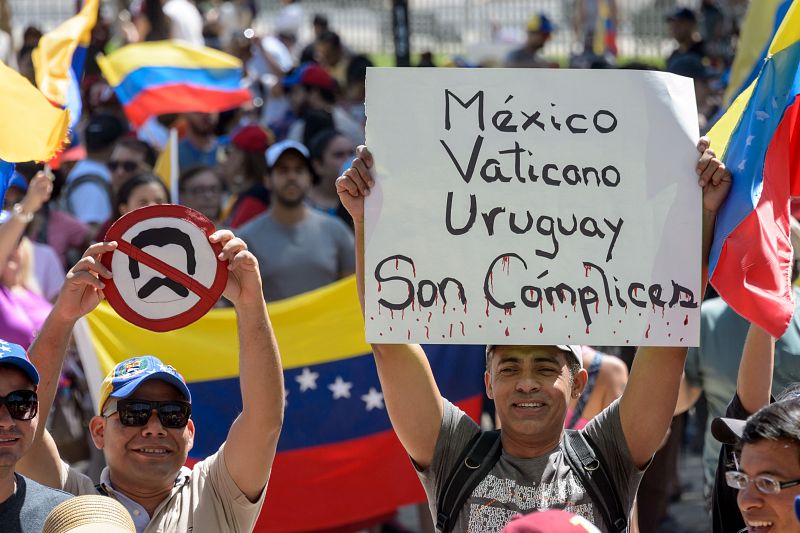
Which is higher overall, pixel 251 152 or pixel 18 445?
pixel 251 152

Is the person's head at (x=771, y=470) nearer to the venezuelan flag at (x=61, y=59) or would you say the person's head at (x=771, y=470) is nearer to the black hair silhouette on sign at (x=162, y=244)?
the black hair silhouette on sign at (x=162, y=244)

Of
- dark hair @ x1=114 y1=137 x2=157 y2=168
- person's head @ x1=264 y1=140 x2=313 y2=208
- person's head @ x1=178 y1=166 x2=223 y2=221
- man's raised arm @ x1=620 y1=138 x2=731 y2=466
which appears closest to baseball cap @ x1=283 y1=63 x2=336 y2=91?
dark hair @ x1=114 y1=137 x2=157 y2=168

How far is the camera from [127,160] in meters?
8.62

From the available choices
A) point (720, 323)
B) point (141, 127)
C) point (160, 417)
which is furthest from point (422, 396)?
point (141, 127)

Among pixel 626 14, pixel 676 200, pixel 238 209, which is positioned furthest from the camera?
pixel 626 14

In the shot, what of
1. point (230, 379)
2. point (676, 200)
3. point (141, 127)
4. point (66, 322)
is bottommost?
point (230, 379)

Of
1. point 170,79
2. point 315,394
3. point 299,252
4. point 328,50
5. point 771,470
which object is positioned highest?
point 328,50

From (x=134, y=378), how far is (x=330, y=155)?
5006mm

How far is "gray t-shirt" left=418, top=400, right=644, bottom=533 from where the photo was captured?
140 inches

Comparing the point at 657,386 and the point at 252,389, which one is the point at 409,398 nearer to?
the point at 252,389

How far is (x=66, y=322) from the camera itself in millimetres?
3793

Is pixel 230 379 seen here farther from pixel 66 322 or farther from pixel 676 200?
pixel 676 200

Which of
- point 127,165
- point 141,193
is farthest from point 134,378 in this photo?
point 127,165

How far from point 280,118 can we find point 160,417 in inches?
370
